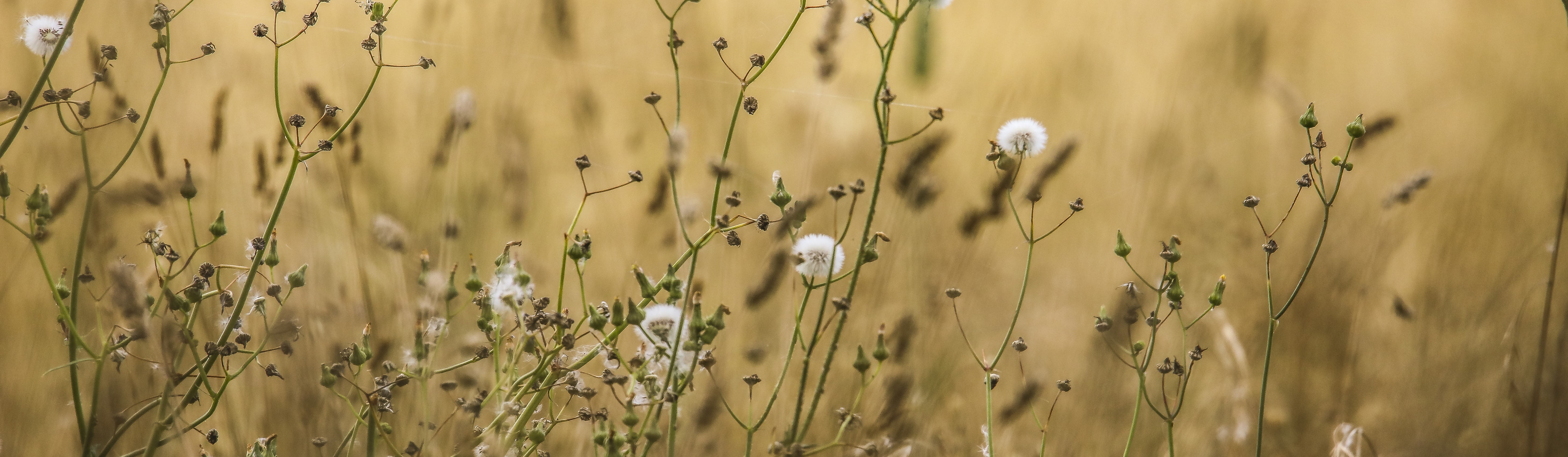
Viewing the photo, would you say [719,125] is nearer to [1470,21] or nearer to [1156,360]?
[1156,360]

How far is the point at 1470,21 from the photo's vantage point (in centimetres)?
131

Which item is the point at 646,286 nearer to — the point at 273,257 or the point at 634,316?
the point at 634,316

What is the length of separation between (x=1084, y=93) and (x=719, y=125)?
60 centimetres

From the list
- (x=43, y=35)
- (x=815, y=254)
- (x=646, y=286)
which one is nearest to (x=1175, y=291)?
(x=815, y=254)

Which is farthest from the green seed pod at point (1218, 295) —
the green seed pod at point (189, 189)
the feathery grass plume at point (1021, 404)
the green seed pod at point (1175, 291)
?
the green seed pod at point (189, 189)

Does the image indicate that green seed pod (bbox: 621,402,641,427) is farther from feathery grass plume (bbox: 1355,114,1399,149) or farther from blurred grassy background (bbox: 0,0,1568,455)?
feathery grass plume (bbox: 1355,114,1399,149)

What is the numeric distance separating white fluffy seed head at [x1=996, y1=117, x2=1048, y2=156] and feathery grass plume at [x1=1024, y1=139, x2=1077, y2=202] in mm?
43

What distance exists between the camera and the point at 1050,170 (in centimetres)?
91

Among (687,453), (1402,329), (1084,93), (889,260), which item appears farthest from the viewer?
(1084,93)

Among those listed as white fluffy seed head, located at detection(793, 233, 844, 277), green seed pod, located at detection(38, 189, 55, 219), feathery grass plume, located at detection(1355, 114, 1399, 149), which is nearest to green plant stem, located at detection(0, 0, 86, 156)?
green seed pod, located at detection(38, 189, 55, 219)

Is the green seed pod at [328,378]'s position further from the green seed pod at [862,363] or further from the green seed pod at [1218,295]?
the green seed pod at [1218,295]

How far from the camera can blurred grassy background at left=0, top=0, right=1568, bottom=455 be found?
1.10 metres

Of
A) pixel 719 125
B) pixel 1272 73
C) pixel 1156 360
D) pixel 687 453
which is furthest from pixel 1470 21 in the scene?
pixel 687 453

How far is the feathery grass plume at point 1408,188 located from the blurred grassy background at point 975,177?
104mm
